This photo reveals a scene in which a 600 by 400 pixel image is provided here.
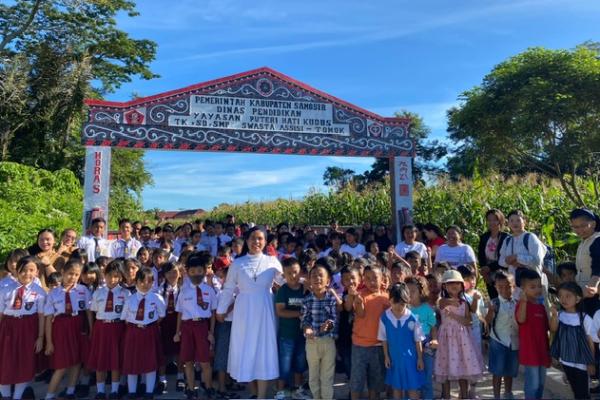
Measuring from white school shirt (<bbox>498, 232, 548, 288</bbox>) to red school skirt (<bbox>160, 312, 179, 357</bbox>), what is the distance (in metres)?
3.59

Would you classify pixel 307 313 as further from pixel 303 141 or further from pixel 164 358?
pixel 303 141

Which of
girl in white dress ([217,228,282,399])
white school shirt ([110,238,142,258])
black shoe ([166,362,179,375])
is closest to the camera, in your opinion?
girl in white dress ([217,228,282,399])

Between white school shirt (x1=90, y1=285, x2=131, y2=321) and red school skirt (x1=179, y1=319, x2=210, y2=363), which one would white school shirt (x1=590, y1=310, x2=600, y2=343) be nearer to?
red school skirt (x1=179, y1=319, x2=210, y2=363)

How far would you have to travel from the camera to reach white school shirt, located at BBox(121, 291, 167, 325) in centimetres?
452

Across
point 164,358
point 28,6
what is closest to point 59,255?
point 164,358

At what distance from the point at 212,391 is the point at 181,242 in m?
3.97

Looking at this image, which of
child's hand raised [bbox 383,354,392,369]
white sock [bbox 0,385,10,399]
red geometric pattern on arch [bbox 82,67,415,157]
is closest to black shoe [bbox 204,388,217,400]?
child's hand raised [bbox 383,354,392,369]

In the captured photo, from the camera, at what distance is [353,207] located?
14.6m

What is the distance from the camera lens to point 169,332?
5031mm

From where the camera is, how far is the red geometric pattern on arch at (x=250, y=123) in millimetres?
8648

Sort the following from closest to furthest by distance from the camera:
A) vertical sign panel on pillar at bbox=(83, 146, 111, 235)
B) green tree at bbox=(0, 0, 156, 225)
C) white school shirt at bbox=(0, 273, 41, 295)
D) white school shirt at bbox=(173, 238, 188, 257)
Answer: white school shirt at bbox=(0, 273, 41, 295) < white school shirt at bbox=(173, 238, 188, 257) < vertical sign panel on pillar at bbox=(83, 146, 111, 235) < green tree at bbox=(0, 0, 156, 225)

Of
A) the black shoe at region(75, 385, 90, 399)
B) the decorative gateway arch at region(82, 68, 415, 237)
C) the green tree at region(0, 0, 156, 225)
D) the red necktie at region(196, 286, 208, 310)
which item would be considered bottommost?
the black shoe at region(75, 385, 90, 399)

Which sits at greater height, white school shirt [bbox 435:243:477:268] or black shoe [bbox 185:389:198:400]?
white school shirt [bbox 435:243:477:268]

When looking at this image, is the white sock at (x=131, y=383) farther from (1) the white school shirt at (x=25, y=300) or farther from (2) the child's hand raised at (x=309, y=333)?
(2) the child's hand raised at (x=309, y=333)
